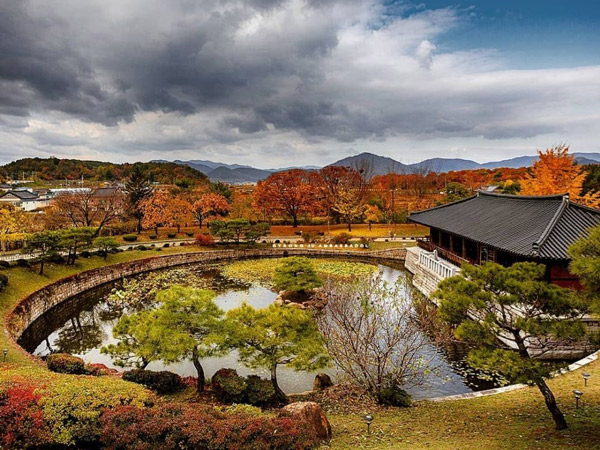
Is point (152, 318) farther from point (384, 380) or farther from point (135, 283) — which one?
point (135, 283)

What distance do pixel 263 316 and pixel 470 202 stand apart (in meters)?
20.1

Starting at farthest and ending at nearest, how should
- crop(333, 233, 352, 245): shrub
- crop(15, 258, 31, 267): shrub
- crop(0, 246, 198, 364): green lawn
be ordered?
crop(333, 233, 352, 245): shrub, crop(15, 258, 31, 267): shrub, crop(0, 246, 198, 364): green lawn

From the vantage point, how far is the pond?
13.1 meters

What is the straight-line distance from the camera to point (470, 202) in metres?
26.4

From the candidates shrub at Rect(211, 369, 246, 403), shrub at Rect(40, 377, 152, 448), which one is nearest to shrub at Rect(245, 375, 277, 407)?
shrub at Rect(211, 369, 246, 403)

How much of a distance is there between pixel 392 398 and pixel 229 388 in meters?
4.47

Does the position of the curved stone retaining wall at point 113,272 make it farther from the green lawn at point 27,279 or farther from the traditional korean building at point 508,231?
the traditional korean building at point 508,231

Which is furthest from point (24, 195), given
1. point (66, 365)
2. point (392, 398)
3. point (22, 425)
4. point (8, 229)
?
point (392, 398)

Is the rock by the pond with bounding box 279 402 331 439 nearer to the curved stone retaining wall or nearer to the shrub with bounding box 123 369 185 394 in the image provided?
the shrub with bounding box 123 369 185 394

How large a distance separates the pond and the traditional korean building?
3985mm

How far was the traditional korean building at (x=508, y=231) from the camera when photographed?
48.0 feet

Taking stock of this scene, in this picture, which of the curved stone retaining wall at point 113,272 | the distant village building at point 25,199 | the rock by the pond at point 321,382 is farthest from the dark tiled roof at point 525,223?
the distant village building at point 25,199

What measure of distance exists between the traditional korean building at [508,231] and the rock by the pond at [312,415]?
9699mm

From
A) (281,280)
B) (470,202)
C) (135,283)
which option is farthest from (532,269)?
(135,283)
